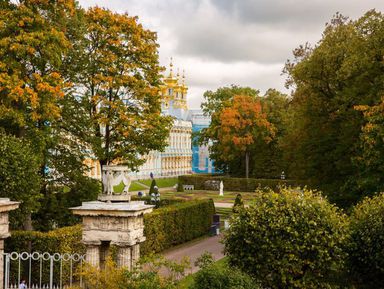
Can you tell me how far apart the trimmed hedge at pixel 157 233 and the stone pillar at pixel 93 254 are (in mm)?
1343

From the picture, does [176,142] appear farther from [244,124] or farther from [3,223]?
[3,223]

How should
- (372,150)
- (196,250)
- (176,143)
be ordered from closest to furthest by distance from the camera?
(372,150)
(196,250)
(176,143)

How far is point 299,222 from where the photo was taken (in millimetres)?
13508

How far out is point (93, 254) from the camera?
12.0 meters

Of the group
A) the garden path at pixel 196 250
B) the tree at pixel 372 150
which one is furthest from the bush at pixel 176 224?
the tree at pixel 372 150

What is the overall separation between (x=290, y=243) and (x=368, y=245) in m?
2.45

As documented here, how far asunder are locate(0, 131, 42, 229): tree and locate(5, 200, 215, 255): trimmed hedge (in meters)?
1.29

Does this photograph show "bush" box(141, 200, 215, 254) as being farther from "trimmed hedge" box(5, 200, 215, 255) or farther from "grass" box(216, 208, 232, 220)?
"grass" box(216, 208, 232, 220)

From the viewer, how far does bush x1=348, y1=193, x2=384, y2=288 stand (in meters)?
14.1

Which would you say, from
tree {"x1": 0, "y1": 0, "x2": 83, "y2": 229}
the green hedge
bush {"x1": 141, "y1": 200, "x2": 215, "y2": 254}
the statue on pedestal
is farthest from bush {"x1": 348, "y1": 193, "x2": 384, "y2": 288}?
the green hedge

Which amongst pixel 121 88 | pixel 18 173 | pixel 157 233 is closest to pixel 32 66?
pixel 18 173

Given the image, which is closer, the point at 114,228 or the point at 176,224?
the point at 114,228

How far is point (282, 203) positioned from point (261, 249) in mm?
1358

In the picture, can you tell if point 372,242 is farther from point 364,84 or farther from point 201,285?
point 364,84
